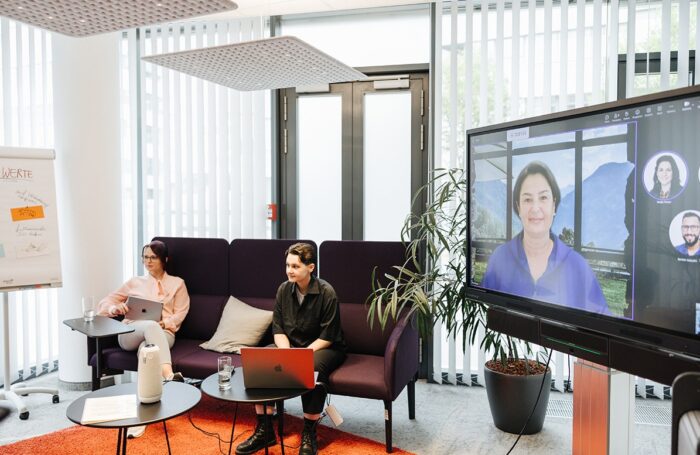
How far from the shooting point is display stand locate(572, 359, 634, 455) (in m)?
2.29

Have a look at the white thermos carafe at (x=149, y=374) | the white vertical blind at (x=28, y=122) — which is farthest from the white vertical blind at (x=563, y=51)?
the white vertical blind at (x=28, y=122)

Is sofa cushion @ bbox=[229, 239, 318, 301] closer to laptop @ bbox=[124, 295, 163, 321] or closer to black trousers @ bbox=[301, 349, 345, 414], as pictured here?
laptop @ bbox=[124, 295, 163, 321]

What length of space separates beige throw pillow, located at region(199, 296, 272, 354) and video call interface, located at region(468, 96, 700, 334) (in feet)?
5.02

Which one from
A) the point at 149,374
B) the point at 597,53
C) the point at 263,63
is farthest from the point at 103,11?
the point at 597,53

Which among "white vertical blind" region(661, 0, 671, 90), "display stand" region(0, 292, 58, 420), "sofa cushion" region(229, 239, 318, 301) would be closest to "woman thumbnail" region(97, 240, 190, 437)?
"sofa cushion" region(229, 239, 318, 301)

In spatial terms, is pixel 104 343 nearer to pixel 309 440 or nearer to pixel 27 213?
pixel 27 213

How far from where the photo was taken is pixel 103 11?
218 cm

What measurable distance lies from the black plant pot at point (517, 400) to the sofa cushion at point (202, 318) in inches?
73.4

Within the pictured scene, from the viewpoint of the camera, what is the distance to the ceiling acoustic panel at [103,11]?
2084mm

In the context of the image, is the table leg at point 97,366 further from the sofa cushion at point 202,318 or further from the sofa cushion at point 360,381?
the sofa cushion at point 360,381

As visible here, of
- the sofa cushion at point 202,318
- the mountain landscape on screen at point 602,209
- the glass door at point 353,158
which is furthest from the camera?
the glass door at point 353,158

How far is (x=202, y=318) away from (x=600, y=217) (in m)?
2.73

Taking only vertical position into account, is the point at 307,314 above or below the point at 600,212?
below

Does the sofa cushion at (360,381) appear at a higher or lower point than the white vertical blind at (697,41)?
lower
